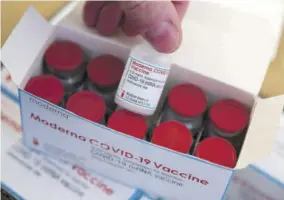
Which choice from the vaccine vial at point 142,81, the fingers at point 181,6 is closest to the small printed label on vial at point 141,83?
the vaccine vial at point 142,81

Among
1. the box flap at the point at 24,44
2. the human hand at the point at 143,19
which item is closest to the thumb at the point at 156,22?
the human hand at the point at 143,19

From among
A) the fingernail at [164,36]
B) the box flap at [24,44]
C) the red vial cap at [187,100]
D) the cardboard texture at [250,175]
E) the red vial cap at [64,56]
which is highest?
the fingernail at [164,36]

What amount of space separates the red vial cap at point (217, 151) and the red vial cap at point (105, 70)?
140 millimetres

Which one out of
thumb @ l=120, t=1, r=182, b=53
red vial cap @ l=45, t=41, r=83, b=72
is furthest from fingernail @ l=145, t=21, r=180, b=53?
red vial cap @ l=45, t=41, r=83, b=72

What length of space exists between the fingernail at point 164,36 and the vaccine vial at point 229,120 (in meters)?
0.10

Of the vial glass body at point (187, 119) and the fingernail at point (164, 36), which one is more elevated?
the fingernail at point (164, 36)

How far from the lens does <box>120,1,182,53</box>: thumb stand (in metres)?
0.46

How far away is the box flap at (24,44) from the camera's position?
498mm

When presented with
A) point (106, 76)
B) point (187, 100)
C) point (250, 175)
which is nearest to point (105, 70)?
point (106, 76)

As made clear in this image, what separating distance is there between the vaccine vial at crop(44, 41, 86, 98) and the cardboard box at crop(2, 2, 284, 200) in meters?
0.01

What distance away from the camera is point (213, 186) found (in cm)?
46

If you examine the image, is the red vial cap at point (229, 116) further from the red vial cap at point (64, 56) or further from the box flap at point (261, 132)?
the red vial cap at point (64, 56)

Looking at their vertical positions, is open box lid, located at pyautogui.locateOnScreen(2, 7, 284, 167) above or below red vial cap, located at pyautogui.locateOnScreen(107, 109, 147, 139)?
above

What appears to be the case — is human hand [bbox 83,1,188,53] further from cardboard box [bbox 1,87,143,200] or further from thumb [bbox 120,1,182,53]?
cardboard box [bbox 1,87,143,200]
